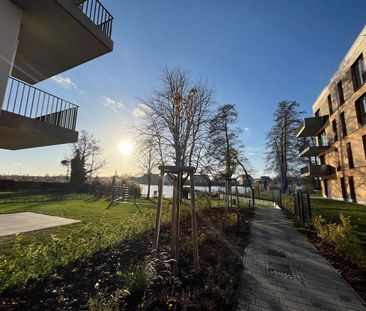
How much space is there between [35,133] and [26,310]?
4.90 meters

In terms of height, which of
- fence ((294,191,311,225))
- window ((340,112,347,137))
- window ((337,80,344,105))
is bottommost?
fence ((294,191,311,225))

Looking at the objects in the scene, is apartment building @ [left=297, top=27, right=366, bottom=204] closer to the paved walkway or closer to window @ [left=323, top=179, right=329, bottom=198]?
window @ [left=323, top=179, right=329, bottom=198]

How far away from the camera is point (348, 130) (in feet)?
60.4

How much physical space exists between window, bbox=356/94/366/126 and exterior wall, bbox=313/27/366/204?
0.72 ft

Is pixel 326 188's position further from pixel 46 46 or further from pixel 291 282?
pixel 46 46

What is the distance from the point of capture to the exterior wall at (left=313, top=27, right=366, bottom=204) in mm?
16297

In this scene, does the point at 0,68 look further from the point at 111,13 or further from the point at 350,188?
the point at 350,188

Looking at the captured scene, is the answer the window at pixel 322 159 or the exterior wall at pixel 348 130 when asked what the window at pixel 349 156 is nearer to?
the exterior wall at pixel 348 130

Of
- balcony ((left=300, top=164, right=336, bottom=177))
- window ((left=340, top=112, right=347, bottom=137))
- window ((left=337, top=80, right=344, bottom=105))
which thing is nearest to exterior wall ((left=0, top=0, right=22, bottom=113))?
window ((left=340, top=112, right=347, bottom=137))

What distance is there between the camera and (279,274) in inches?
179

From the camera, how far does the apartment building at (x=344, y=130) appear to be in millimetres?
16406

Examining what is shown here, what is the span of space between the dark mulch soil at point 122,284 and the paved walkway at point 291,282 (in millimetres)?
308

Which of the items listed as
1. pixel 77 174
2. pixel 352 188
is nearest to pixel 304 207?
pixel 352 188

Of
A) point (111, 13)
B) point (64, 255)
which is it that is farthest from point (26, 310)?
point (111, 13)
